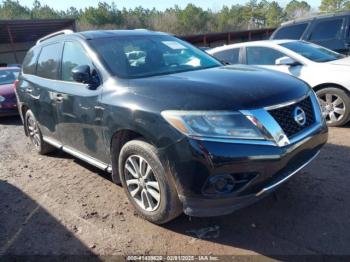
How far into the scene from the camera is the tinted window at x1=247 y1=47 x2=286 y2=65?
6.51 meters

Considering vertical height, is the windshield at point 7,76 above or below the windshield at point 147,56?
below

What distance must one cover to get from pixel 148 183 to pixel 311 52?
4570 millimetres

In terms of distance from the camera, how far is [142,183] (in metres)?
3.30

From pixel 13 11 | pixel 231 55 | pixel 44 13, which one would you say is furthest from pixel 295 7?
pixel 231 55

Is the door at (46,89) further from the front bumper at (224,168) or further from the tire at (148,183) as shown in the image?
the front bumper at (224,168)

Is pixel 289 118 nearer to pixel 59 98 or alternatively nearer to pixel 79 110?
pixel 79 110

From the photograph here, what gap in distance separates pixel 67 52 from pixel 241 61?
12.3ft

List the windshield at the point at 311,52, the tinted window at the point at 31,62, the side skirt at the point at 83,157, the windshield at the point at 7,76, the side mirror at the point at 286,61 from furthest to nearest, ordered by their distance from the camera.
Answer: the windshield at the point at 7,76 → the windshield at the point at 311,52 → the side mirror at the point at 286,61 → the tinted window at the point at 31,62 → the side skirt at the point at 83,157

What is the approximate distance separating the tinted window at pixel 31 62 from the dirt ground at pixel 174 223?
1.78 meters

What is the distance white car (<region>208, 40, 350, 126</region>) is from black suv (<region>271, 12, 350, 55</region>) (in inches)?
89.6

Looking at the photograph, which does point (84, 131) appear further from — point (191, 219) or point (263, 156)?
point (263, 156)

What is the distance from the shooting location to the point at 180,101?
2834mm

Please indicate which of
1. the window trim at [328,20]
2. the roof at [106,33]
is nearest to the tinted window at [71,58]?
the roof at [106,33]

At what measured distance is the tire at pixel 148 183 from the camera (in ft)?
9.70
